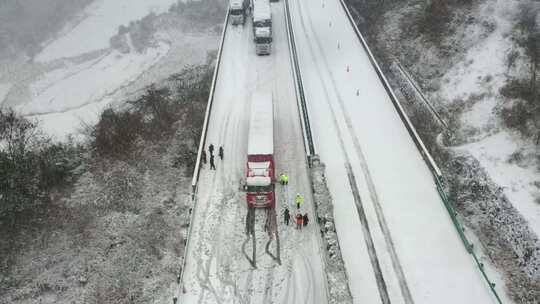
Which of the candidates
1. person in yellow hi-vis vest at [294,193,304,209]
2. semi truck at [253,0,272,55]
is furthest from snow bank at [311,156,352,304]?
semi truck at [253,0,272,55]

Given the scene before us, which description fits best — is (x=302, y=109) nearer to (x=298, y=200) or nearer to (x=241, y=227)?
(x=298, y=200)

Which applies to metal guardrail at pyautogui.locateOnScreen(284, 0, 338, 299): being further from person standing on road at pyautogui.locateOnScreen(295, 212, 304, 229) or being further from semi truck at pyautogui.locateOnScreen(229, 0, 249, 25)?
semi truck at pyautogui.locateOnScreen(229, 0, 249, 25)

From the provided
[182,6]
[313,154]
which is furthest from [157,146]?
[182,6]

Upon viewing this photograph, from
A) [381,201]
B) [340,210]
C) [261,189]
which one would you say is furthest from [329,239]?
[261,189]

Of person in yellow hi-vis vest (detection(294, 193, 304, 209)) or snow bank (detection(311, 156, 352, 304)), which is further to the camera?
person in yellow hi-vis vest (detection(294, 193, 304, 209))

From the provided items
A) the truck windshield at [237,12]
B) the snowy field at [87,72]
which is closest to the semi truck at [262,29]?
the truck windshield at [237,12]

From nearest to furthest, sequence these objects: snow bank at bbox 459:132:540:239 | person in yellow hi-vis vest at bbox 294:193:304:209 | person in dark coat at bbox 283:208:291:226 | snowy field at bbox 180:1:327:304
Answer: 1. snowy field at bbox 180:1:327:304
2. snow bank at bbox 459:132:540:239
3. person in dark coat at bbox 283:208:291:226
4. person in yellow hi-vis vest at bbox 294:193:304:209

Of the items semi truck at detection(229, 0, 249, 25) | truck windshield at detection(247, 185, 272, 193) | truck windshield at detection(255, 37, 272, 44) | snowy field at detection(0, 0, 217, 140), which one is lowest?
snowy field at detection(0, 0, 217, 140)
